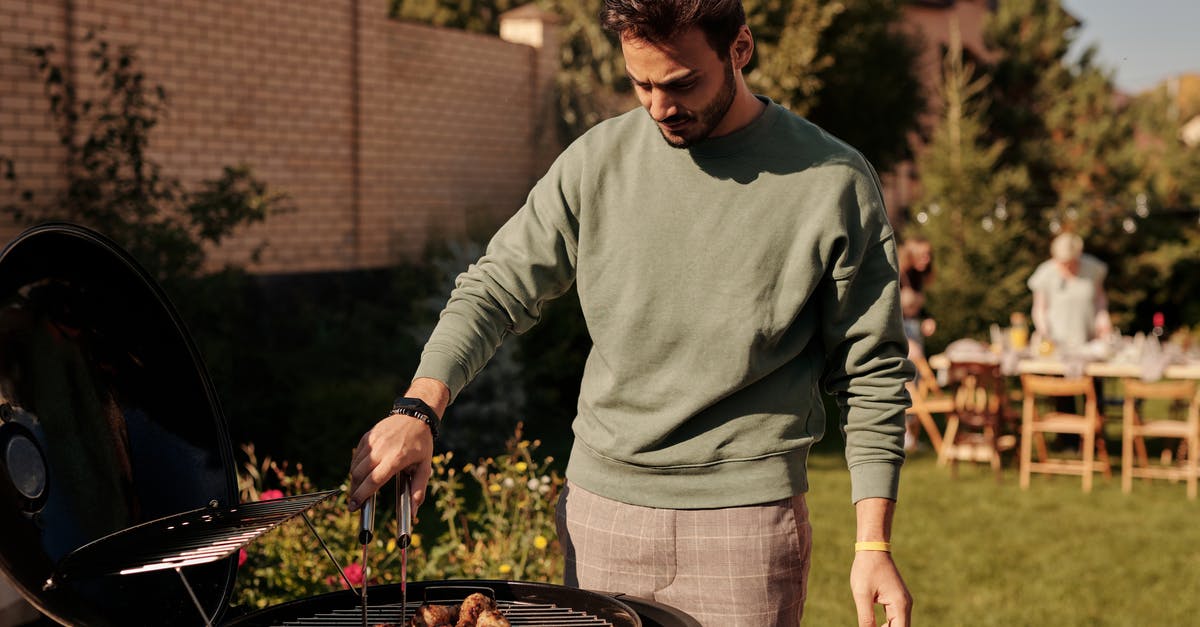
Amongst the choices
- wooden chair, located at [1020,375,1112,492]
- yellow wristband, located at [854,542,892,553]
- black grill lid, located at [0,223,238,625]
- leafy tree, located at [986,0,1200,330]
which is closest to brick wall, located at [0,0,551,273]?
wooden chair, located at [1020,375,1112,492]

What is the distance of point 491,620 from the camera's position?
1939 millimetres

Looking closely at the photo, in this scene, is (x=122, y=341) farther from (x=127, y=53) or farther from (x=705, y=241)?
(x=127, y=53)

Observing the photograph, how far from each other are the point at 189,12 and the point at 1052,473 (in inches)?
291

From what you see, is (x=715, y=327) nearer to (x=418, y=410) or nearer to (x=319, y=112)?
(x=418, y=410)

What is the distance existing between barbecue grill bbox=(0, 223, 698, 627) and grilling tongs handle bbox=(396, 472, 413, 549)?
0.12 meters

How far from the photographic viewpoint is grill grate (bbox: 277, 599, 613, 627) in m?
2.05

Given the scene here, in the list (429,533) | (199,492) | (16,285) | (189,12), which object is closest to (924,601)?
A: (429,533)

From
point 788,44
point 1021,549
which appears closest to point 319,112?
point 788,44

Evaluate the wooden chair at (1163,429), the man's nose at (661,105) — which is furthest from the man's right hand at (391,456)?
the wooden chair at (1163,429)

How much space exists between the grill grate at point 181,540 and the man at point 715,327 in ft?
0.99

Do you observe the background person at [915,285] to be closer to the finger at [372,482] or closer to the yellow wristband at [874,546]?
the yellow wristband at [874,546]

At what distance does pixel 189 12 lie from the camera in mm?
9203

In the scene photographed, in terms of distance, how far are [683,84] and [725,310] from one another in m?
0.39

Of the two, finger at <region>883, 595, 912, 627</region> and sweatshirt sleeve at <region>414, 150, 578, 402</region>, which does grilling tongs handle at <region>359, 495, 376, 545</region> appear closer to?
sweatshirt sleeve at <region>414, 150, 578, 402</region>
